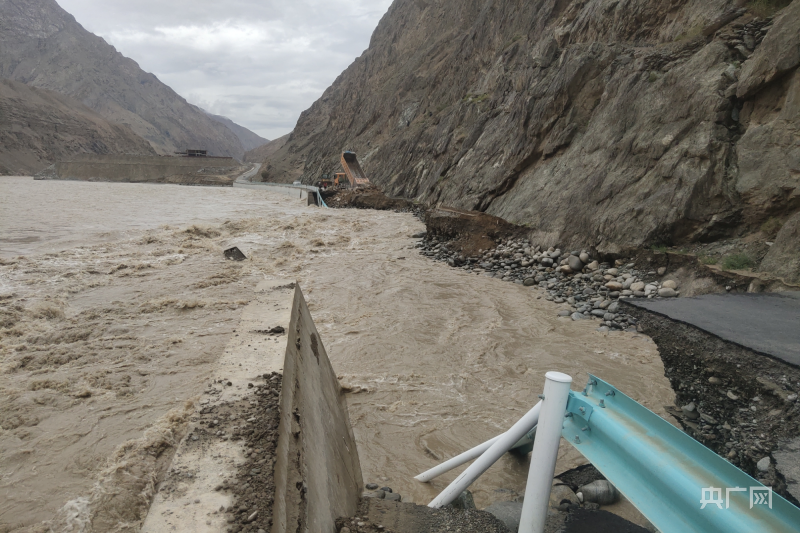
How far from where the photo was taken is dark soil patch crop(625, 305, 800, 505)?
340 centimetres

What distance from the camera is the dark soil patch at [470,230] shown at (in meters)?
12.8

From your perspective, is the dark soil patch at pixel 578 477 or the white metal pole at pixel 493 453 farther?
the dark soil patch at pixel 578 477

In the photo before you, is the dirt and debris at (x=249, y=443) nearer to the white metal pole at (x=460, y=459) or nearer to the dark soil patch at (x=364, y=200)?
the white metal pole at (x=460, y=459)

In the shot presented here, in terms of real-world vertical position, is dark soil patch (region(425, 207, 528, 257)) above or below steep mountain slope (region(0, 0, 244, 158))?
below

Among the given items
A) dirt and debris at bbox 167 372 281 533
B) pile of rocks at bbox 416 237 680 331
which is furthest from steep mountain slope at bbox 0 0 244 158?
dirt and debris at bbox 167 372 281 533

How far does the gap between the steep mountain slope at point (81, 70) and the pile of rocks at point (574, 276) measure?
13859 cm

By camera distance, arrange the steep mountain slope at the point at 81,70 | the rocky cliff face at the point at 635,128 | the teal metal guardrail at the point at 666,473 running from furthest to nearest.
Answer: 1. the steep mountain slope at the point at 81,70
2. the rocky cliff face at the point at 635,128
3. the teal metal guardrail at the point at 666,473

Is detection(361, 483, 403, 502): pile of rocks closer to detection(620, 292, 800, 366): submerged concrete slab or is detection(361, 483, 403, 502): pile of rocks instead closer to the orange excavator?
detection(620, 292, 800, 366): submerged concrete slab

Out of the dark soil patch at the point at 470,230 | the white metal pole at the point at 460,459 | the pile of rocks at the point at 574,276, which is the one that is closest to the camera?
the white metal pole at the point at 460,459

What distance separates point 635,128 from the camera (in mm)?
11219

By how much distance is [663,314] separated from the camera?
194 inches

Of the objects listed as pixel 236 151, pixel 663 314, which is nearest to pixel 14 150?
Answer: pixel 663 314

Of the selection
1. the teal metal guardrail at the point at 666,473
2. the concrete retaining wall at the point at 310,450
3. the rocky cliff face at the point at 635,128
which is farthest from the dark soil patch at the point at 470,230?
the teal metal guardrail at the point at 666,473

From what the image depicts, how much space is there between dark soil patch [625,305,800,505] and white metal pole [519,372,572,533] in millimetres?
2059
